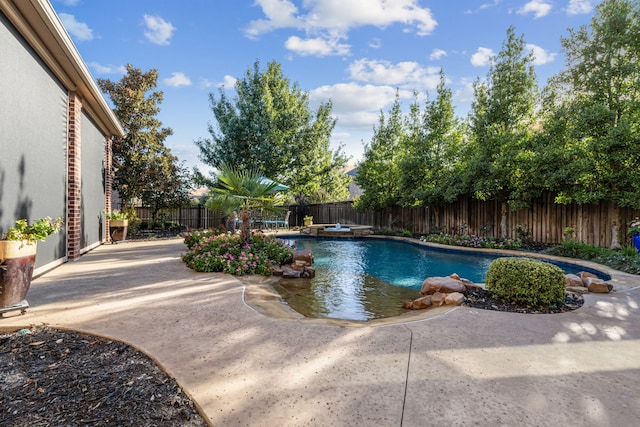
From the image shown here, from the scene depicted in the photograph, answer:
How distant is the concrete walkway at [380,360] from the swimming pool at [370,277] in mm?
1125

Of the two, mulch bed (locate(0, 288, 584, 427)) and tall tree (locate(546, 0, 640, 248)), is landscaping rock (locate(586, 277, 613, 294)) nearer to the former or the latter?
tall tree (locate(546, 0, 640, 248))

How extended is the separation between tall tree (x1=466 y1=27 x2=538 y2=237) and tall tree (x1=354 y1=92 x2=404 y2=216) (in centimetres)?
Result: 448

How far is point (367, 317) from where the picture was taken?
398 cm

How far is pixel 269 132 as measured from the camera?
15242 mm

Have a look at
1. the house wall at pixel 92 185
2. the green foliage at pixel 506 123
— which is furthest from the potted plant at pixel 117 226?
the green foliage at pixel 506 123

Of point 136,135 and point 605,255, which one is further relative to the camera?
point 136,135

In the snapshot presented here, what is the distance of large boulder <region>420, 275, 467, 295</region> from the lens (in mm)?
4203

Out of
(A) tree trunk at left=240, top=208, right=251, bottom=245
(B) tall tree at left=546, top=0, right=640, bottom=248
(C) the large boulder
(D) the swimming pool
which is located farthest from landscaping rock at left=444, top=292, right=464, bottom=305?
(B) tall tree at left=546, top=0, right=640, bottom=248

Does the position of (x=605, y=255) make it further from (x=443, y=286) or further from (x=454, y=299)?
(x=454, y=299)

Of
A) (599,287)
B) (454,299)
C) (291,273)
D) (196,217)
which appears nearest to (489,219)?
(599,287)

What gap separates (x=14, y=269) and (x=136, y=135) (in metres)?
11.4

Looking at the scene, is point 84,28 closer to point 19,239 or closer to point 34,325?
point 19,239

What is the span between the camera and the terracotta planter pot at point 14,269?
2777 millimetres

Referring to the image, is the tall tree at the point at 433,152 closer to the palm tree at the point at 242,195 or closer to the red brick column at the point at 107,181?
the palm tree at the point at 242,195
